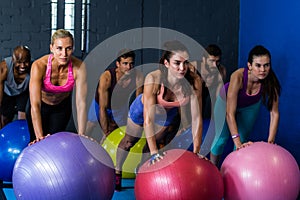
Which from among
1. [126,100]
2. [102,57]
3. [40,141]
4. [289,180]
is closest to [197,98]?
[289,180]

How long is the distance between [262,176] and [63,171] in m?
1.01

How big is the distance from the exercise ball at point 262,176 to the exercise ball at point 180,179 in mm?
108

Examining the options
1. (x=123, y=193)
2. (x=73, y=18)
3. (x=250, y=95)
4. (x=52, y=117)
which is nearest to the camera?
(x=52, y=117)

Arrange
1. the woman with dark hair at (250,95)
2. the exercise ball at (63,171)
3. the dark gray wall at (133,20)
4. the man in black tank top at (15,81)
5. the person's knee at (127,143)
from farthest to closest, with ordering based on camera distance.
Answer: the dark gray wall at (133,20), the man in black tank top at (15,81), the person's knee at (127,143), the woman with dark hair at (250,95), the exercise ball at (63,171)

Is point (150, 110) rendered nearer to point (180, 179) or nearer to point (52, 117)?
point (180, 179)

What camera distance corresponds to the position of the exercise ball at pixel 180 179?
216 cm

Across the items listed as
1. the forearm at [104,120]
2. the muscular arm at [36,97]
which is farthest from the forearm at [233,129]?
the muscular arm at [36,97]

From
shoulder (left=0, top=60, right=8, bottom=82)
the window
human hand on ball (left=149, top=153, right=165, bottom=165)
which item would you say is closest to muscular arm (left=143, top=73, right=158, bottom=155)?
human hand on ball (left=149, top=153, right=165, bottom=165)

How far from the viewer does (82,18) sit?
4.58 m

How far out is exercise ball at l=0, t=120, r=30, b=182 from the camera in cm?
320

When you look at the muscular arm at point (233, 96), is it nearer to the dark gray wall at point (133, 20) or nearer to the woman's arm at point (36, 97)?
the woman's arm at point (36, 97)

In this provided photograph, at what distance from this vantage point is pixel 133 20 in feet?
15.3

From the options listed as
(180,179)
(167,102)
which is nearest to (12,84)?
(167,102)

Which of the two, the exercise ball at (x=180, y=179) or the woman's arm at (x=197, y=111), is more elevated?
the woman's arm at (x=197, y=111)
